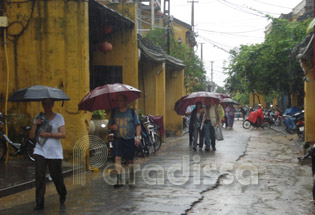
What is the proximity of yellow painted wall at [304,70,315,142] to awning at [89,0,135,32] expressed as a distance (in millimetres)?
5854

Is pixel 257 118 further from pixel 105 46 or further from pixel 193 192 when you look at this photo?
pixel 193 192

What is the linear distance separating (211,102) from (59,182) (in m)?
9.17

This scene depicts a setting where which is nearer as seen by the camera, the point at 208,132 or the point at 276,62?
the point at 208,132

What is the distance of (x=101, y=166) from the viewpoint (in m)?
11.5

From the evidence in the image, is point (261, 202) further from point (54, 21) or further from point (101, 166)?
point (54, 21)

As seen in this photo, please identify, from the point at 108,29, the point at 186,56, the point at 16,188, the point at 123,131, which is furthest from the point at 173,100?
the point at 16,188

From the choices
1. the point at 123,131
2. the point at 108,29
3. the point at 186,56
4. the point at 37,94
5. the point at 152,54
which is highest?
the point at 186,56

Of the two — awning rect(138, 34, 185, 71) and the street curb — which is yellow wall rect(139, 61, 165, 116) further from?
the street curb

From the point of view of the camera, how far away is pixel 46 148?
6.49 m

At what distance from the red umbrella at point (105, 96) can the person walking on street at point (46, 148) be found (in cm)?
186

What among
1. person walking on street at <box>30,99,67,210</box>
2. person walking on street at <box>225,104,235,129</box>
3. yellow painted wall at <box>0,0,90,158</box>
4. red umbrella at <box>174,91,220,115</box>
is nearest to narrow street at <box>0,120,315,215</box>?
person walking on street at <box>30,99,67,210</box>

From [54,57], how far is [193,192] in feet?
17.3

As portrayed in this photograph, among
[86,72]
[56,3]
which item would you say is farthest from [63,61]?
[56,3]

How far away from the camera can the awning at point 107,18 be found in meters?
11.9
